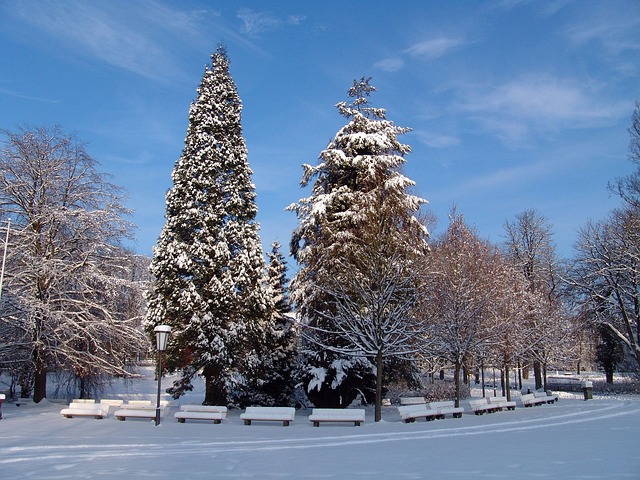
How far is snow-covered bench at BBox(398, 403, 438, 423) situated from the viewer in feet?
57.2

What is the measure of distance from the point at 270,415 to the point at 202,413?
8.11 feet

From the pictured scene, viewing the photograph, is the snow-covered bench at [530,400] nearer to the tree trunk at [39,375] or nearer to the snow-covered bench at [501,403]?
the snow-covered bench at [501,403]

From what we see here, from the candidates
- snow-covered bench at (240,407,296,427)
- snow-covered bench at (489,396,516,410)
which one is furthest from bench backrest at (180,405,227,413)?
snow-covered bench at (489,396,516,410)

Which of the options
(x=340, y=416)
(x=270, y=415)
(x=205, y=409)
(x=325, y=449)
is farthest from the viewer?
(x=205, y=409)

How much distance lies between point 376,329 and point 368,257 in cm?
286

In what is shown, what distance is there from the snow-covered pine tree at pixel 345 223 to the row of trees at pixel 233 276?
0.07 m

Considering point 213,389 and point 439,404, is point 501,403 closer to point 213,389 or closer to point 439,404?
point 439,404

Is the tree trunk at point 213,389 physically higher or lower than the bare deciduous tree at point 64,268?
lower

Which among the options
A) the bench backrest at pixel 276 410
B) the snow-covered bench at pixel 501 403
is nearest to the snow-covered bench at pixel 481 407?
the snow-covered bench at pixel 501 403

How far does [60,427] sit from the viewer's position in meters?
15.7

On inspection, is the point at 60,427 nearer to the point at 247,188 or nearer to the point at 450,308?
the point at 247,188

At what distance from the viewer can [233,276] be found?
23047 mm

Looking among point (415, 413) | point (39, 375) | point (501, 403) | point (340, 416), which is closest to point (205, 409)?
point (340, 416)

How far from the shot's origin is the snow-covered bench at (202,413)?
17703mm
